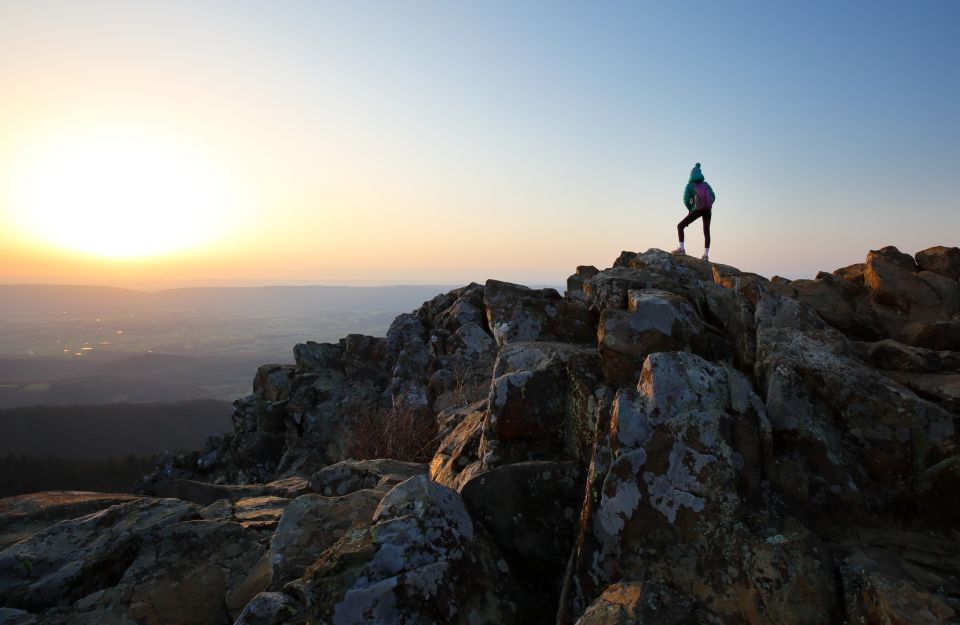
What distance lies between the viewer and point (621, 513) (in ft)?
14.9

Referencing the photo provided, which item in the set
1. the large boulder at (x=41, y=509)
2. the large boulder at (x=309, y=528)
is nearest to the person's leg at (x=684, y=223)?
the large boulder at (x=309, y=528)

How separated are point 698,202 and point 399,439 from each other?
1194cm

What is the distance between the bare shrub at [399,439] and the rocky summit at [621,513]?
3.58 m

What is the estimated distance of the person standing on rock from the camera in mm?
15250

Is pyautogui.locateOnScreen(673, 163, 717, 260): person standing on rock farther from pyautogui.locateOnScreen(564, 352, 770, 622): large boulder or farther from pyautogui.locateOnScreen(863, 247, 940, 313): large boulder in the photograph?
pyautogui.locateOnScreen(564, 352, 770, 622): large boulder

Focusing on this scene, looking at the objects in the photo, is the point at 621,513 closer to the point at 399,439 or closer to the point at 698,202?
the point at 399,439

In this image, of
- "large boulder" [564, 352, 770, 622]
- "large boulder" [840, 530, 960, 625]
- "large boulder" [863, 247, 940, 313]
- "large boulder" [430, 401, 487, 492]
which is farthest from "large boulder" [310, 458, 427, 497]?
"large boulder" [863, 247, 940, 313]

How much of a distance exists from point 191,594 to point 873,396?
27.0ft

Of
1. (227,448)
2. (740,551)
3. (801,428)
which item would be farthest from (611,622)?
(227,448)

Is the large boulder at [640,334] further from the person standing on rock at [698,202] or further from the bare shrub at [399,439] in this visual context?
the person standing on rock at [698,202]

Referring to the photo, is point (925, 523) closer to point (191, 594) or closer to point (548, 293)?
point (548, 293)

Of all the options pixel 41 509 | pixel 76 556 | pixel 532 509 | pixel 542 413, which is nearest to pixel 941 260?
Answer: pixel 542 413

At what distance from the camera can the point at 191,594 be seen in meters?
5.50

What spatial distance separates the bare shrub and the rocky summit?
3.58m
